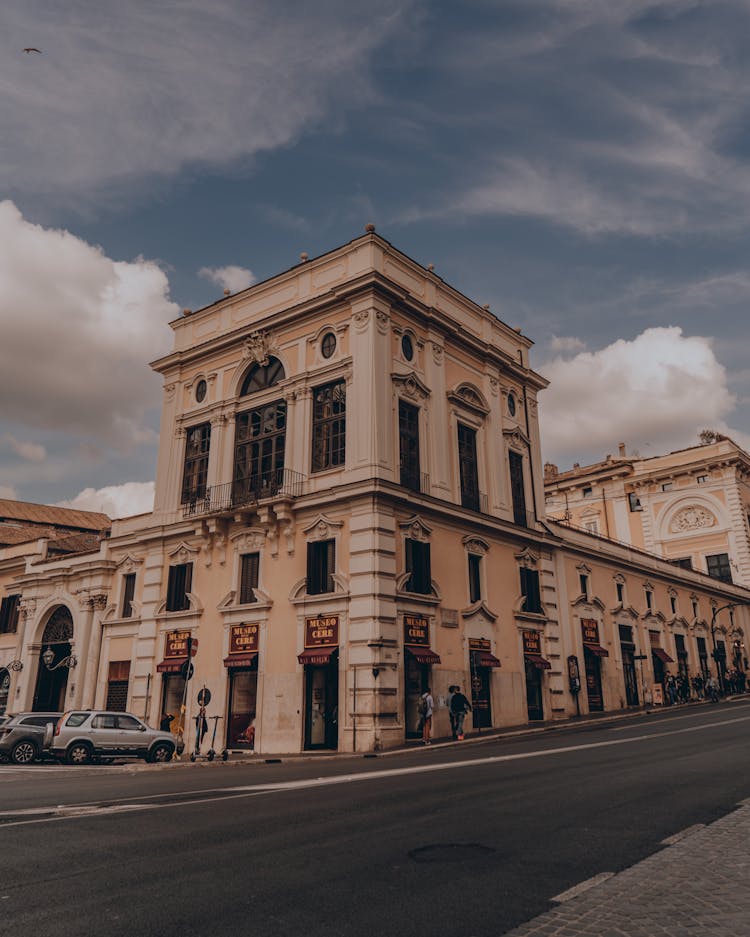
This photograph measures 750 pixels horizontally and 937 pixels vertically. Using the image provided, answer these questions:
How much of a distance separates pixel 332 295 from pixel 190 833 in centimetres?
2440

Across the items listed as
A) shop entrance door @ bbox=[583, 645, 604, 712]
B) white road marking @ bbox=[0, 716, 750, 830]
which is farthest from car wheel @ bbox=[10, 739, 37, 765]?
shop entrance door @ bbox=[583, 645, 604, 712]

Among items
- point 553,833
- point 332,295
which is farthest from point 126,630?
point 553,833

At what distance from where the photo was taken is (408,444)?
95.9 ft

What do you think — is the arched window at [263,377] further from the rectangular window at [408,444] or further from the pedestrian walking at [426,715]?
the pedestrian walking at [426,715]

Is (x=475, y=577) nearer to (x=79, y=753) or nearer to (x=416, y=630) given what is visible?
(x=416, y=630)

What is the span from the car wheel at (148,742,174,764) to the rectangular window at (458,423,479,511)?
1467 centimetres

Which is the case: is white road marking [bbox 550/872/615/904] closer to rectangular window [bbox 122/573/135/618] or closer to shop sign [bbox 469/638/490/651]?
shop sign [bbox 469/638/490/651]

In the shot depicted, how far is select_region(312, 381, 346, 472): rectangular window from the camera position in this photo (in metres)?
28.6

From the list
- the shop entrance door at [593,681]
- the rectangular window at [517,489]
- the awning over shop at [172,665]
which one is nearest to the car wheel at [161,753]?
the awning over shop at [172,665]

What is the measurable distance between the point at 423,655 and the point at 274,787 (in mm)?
13740

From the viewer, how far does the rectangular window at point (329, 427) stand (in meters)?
28.6

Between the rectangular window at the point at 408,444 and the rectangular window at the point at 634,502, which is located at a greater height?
the rectangular window at the point at 634,502

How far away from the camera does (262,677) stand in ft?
90.6

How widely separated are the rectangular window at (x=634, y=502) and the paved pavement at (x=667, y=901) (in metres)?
58.2
